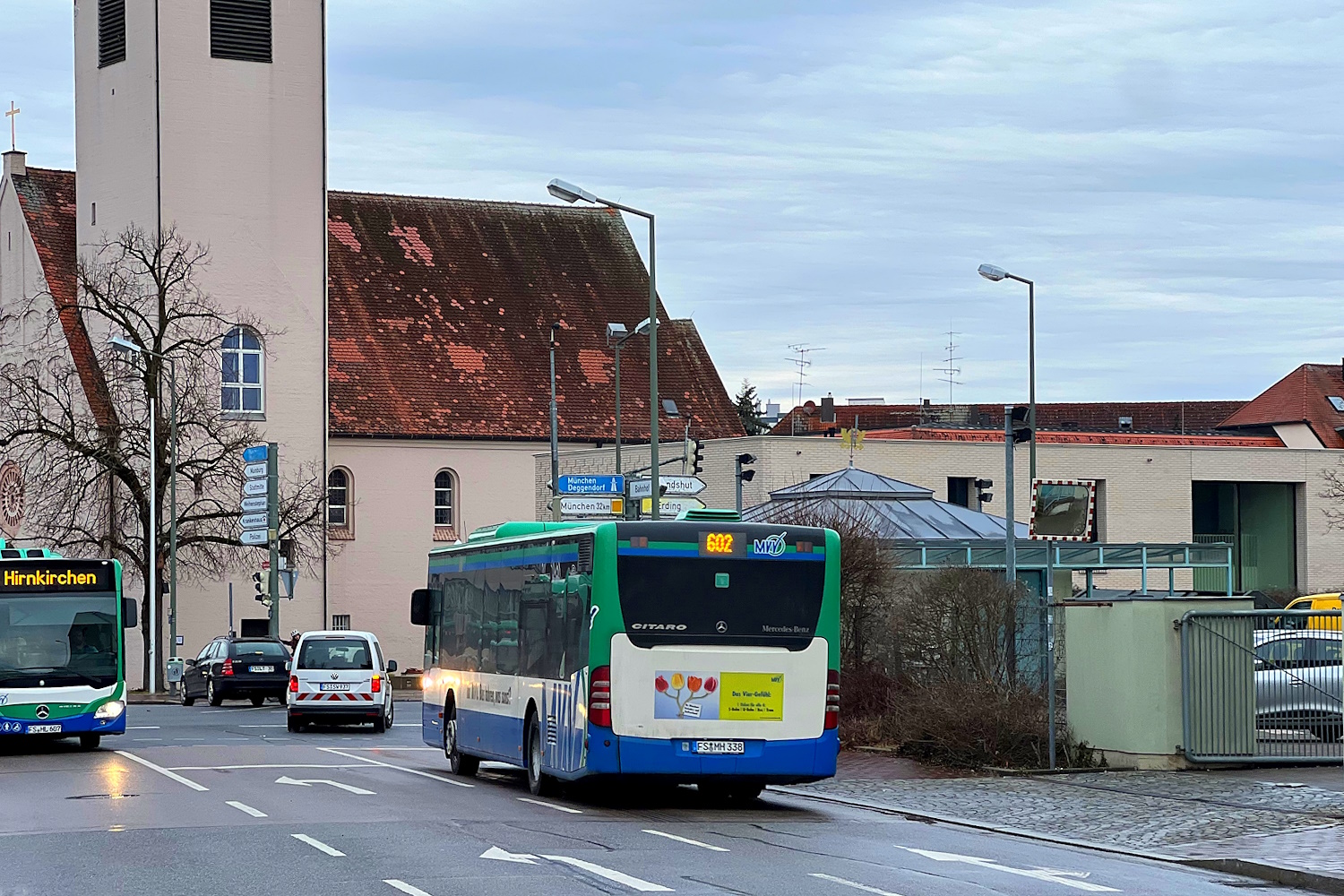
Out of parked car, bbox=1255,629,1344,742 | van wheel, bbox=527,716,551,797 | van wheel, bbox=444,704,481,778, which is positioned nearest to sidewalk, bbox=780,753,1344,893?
parked car, bbox=1255,629,1344,742

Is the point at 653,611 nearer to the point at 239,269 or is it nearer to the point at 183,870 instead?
the point at 183,870

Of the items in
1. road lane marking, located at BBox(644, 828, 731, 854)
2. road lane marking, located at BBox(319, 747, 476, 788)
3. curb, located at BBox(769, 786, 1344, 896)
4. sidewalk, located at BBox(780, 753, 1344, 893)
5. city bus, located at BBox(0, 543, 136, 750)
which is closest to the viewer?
curb, located at BBox(769, 786, 1344, 896)

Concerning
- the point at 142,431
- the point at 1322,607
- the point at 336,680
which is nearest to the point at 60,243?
the point at 142,431

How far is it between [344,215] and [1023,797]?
53175 mm

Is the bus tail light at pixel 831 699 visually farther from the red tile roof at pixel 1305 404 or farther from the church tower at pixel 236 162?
the red tile roof at pixel 1305 404

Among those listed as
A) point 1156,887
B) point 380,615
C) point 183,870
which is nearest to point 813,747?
point 1156,887

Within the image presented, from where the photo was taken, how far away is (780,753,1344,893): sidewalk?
14.7m

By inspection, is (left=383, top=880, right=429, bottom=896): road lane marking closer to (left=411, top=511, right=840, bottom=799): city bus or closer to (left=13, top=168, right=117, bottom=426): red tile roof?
(left=411, top=511, right=840, bottom=799): city bus

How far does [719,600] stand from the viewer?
18703 mm

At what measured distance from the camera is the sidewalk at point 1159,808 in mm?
14695

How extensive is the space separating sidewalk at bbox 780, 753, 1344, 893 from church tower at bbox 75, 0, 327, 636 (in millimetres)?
37264

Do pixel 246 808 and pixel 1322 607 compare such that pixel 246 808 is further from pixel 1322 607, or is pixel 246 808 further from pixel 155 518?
pixel 155 518

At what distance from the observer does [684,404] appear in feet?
230

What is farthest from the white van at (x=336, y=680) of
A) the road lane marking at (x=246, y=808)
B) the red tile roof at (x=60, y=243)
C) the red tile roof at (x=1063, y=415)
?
the red tile roof at (x=1063, y=415)
